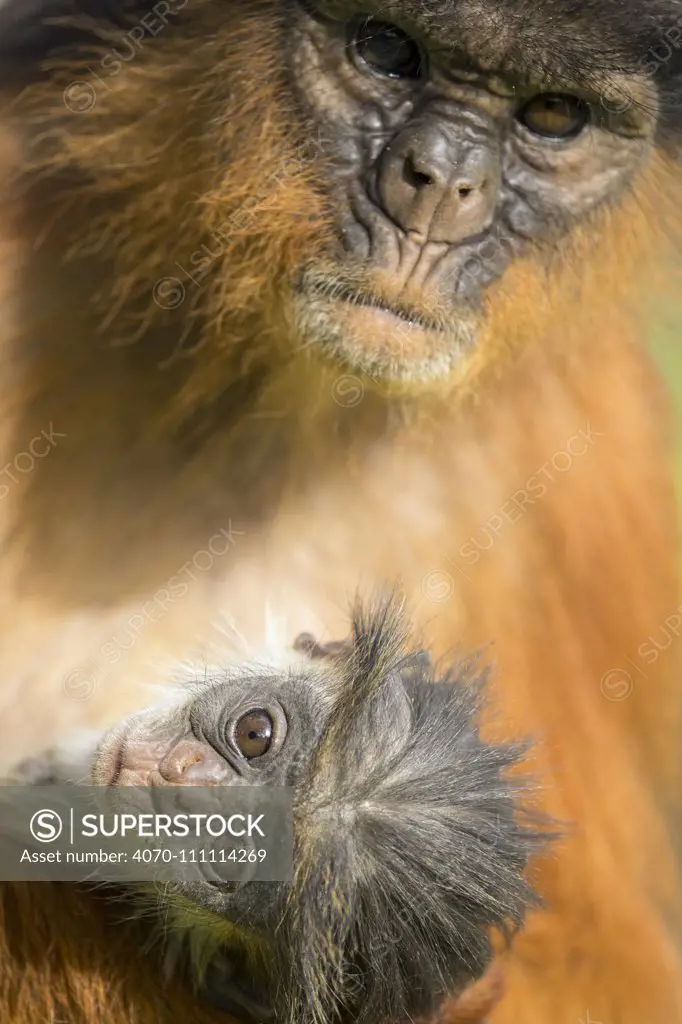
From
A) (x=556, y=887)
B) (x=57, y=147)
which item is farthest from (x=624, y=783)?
(x=57, y=147)

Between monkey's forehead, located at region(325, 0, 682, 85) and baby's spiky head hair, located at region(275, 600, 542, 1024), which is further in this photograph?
monkey's forehead, located at region(325, 0, 682, 85)

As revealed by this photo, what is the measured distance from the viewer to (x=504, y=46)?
1.43 meters

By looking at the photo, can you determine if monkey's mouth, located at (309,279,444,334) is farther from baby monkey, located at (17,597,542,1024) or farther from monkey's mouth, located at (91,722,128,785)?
monkey's mouth, located at (91,722,128,785)

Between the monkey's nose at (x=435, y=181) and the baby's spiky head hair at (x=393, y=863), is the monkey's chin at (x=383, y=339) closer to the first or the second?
the monkey's nose at (x=435, y=181)

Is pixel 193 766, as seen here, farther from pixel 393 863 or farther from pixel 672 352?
pixel 672 352

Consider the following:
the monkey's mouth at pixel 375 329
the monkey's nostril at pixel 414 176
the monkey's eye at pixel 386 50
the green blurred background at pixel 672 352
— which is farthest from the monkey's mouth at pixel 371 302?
the green blurred background at pixel 672 352

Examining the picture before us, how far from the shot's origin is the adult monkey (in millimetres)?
1484

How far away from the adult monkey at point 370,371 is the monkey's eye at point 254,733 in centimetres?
35

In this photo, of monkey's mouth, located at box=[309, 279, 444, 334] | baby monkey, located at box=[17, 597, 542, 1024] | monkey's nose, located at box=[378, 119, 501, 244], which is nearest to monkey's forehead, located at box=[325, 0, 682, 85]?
monkey's nose, located at box=[378, 119, 501, 244]

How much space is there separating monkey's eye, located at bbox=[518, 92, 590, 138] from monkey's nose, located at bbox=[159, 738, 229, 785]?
2.97 feet

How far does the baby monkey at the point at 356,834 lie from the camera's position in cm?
122

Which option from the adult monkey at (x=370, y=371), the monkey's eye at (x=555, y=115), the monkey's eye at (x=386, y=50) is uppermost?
the monkey's eye at (x=555, y=115)

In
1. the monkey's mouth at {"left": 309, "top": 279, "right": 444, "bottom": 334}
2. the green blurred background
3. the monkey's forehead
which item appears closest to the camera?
the monkey's forehead

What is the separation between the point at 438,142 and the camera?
1.44 meters
